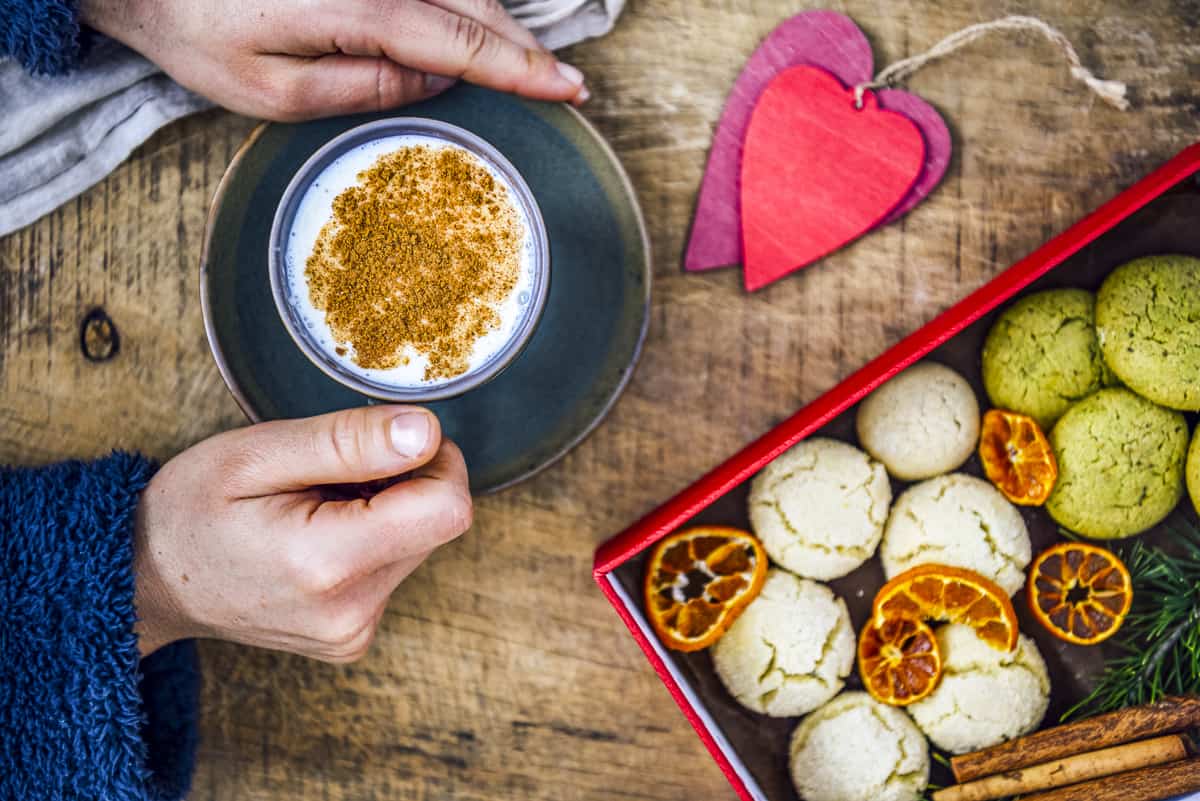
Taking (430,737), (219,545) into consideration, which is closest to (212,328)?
(219,545)

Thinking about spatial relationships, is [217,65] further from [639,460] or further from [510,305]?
[639,460]

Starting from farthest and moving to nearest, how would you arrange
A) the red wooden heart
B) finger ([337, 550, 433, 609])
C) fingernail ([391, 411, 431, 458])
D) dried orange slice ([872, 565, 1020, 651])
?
1. the red wooden heart
2. dried orange slice ([872, 565, 1020, 651])
3. finger ([337, 550, 433, 609])
4. fingernail ([391, 411, 431, 458])

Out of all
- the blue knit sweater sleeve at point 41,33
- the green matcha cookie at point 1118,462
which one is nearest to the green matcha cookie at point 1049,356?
the green matcha cookie at point 1118,462

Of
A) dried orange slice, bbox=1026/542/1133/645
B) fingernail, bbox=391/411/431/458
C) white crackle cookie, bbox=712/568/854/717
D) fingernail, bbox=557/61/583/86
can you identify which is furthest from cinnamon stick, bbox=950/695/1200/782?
fingernail, bbox=557/61/583/86

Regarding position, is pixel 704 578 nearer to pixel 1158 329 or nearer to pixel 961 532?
pixel 961 532

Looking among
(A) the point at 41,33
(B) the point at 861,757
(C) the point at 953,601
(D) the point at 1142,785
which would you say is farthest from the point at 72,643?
(D) the point at 1142,785

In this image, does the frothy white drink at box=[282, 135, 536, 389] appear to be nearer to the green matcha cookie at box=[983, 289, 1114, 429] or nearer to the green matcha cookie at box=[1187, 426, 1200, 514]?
the green matcha cookie at box=[983, 289, 1114, 429]

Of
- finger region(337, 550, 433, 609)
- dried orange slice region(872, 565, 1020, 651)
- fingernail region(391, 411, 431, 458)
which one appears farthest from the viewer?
dried orange slice region(872, 565, 1020, 651)
